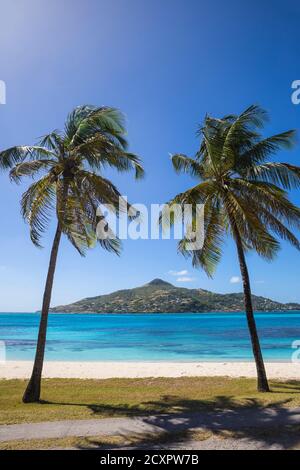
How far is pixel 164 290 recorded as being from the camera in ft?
537

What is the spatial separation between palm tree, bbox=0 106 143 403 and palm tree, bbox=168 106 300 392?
109 inches

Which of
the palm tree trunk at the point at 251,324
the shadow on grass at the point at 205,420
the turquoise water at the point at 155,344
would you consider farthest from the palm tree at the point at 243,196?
the turquoise water at the point at 155,344

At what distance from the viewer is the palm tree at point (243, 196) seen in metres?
12.1

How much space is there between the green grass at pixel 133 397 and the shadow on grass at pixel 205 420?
0.10ft

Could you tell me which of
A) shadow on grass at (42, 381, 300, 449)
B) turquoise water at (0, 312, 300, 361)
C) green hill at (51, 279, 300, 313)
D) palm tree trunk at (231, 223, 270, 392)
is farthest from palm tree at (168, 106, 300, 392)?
green hill at (51, 279, 300, 313)

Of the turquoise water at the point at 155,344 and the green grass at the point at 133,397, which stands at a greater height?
the green grass at the point at 133,397

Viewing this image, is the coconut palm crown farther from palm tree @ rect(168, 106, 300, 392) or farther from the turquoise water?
the turquoise water

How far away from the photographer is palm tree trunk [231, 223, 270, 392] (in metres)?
12.3

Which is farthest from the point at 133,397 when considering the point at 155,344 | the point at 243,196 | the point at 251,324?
the point at 155,344

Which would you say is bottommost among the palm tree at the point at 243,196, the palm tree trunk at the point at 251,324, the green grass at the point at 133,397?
the green grass at the point at 133,397

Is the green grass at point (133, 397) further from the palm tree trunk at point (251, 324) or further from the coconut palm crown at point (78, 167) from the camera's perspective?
the coconut palm crown at point (78, 167)

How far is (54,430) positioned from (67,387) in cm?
648
